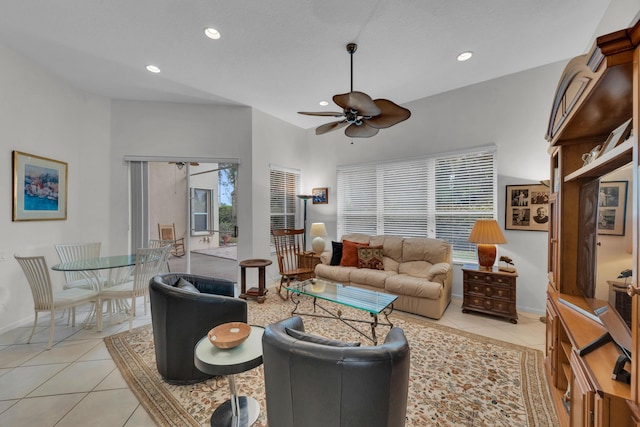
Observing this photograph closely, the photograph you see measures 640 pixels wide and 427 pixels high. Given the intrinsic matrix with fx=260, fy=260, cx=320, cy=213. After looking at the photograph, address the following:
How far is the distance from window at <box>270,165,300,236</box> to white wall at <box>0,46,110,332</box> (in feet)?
8.86

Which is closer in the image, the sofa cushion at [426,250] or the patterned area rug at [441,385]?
the patterned area rug at [441,385]

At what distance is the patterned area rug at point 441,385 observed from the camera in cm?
176

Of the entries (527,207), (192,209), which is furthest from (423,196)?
(192,209)

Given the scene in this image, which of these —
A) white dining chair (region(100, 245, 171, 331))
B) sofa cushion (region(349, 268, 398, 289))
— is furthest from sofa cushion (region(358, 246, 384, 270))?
white dining chair (region(100, 245, 171, 331))

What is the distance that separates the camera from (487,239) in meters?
3.27

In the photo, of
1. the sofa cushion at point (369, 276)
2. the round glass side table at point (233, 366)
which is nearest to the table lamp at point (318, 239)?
the sofa cushion at point (369, 276)

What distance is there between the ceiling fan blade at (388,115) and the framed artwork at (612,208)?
1490 mm

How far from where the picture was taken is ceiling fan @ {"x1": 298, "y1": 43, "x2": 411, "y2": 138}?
224 cm

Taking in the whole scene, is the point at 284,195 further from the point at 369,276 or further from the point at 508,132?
the point at 508,132

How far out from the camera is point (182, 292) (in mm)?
1958

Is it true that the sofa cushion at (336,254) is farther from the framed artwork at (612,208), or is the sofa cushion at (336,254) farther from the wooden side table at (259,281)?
the framed artwork at (612,208)

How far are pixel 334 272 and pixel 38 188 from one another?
161 inches

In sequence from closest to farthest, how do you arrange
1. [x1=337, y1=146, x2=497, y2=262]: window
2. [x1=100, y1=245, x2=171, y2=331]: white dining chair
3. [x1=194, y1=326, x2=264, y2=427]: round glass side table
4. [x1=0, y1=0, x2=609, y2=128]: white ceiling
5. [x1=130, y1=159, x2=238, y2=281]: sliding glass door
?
1. [x1=194, y1=326, x2=264, y2=427]: round glass side table
2. [x1=0, y1=0, x2=609, y2=128]: white ceiling
3. [x1=100, y1=245, x2=171, y2=331]: white dining chair
4. [x1=337, y1=146, x2=497, y2=262]: window
5. [x1=130, y1=159, x2=238, y2=281]: sliding glass door

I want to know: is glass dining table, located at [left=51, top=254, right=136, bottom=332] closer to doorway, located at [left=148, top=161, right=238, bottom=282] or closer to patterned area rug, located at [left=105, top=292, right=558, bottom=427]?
patterned area rug, located at [left=105, top=292, right=558, bottom=427]
